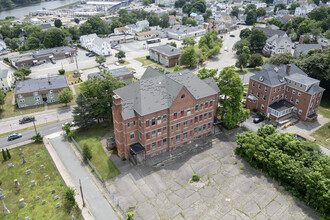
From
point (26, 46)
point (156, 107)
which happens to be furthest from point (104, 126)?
point (26, 46)

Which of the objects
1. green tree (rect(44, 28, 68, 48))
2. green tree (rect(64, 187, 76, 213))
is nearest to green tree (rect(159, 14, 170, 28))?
green tree (rect(44, 28, 68, 48))

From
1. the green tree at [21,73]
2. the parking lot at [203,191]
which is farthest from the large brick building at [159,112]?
the green tree at [21,73]

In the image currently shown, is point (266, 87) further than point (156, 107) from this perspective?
Yes

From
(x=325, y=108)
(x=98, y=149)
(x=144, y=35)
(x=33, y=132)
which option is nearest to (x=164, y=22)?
(x=144, y=35)

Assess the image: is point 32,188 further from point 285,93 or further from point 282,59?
point 282,59

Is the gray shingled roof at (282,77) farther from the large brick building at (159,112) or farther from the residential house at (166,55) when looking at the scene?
the residential house at (166,55)

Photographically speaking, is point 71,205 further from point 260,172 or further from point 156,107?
point 260,172
